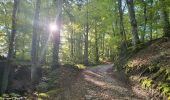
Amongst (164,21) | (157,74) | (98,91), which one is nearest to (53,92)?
(98,91)

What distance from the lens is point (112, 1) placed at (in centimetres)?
2544

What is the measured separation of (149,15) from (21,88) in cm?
1290

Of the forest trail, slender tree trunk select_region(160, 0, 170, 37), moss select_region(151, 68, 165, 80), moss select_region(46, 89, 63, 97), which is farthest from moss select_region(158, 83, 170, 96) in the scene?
slender tree trunk select_region(160, 0, 170, 37)

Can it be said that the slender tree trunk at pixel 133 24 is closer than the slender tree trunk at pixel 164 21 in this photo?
No

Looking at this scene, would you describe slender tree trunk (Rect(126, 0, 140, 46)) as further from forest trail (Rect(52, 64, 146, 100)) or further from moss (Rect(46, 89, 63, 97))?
moss (Rect(46, 89, 63, 97))

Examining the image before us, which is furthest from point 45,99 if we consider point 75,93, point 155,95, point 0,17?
point 0,17

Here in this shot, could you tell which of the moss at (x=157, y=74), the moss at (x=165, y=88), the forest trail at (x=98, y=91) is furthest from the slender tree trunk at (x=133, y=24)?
the moss at (x=165, y=88)

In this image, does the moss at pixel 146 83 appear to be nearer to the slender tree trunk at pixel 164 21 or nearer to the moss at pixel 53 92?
the moss at pixel 53 92

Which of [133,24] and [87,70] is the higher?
[133,24]

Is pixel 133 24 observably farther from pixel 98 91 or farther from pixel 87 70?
pixel 98 91

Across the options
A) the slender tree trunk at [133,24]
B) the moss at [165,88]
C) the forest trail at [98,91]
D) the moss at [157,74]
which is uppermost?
→ the slender tree trunk at [133,24]

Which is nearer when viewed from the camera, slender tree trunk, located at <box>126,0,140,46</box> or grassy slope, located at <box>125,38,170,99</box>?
grassy slope, located at <box>125,38,170,99</box>

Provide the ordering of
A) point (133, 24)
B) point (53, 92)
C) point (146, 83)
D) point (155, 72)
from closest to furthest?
point (53, 92) < point (146, 83) < point (155, 72) < point (133, 24)

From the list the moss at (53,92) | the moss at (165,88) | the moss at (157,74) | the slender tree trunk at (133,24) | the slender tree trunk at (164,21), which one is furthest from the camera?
the slender tree trunk at (133,24)
